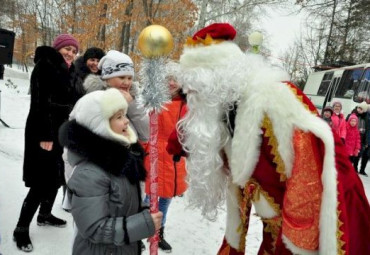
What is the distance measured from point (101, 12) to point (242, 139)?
1001 centimetres

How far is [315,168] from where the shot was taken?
67.6 inches

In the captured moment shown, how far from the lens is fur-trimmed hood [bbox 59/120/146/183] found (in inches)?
71.9

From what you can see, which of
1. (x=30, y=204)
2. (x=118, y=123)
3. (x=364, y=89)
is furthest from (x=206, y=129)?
(x=364, y=89)

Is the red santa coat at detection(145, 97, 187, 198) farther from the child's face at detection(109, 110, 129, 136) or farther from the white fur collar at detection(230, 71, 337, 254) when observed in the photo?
the white fur collar at detection(230, 71, 337, 254)

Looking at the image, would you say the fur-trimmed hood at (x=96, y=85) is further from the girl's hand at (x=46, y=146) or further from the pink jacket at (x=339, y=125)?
the pink jacket at (x=339, y=125)

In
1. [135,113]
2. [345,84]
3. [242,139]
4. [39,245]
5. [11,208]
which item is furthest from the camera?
[345,84]

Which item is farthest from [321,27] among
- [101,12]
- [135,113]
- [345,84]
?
[135,113]

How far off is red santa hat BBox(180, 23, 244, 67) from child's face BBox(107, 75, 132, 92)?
39.7 inches

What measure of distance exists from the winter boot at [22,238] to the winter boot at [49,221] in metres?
0.42

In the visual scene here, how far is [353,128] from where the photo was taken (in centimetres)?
790

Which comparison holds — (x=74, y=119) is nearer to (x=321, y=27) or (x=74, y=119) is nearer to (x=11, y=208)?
(x=11, y=208)

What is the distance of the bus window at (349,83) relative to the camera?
41.7 ft

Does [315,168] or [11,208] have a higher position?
[315,168]

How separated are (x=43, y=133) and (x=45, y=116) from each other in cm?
14
